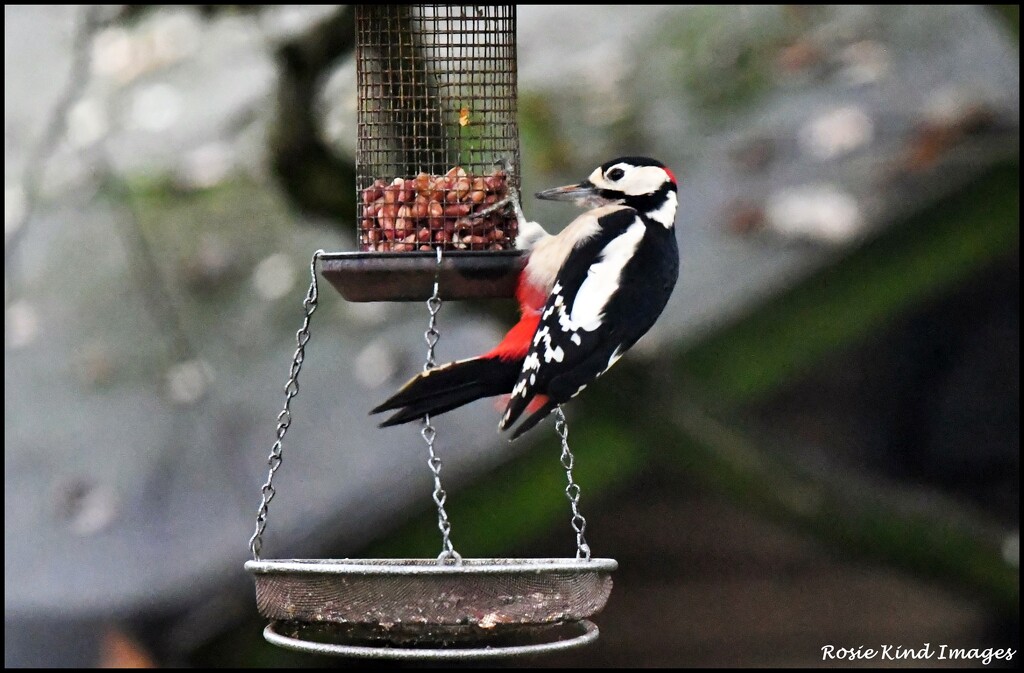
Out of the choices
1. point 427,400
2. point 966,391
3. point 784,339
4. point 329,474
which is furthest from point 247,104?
point 966,391

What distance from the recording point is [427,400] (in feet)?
7.00

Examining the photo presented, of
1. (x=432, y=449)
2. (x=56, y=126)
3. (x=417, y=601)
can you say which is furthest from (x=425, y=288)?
(x=56, y=126)

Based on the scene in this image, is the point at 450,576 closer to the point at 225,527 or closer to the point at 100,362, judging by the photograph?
the point at 225,527

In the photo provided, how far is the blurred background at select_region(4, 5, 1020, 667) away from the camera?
3.70 metres

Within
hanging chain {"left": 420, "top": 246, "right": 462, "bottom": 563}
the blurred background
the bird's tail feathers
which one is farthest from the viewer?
the blurred background

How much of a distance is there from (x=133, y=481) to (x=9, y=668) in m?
0.66

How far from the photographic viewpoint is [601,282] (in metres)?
2.39

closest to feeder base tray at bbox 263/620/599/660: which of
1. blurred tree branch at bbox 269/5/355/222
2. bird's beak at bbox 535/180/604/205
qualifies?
bird's beak at bbox 535/180/604/205

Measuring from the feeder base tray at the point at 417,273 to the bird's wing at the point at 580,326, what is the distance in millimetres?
112

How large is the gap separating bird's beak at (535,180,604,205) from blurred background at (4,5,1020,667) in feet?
3.33

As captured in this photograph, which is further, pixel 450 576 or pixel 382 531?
pixel 382 531

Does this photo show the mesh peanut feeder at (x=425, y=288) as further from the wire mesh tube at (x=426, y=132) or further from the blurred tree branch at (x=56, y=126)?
the blurred tree branch at (x=56, y=126)

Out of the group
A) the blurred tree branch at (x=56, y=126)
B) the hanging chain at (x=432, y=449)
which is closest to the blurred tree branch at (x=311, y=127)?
the blurred tree branch at (x=56, y=126)

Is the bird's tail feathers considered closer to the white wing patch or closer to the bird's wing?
the bird's wing
